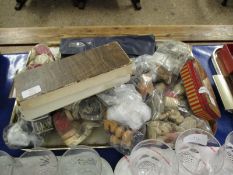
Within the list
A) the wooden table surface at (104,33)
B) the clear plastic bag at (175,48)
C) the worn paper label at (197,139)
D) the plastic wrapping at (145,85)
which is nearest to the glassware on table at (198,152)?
the worn paper label at (197,139)

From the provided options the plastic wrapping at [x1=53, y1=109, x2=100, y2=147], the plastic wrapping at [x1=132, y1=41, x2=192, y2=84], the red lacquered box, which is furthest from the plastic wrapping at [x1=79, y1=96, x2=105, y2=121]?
the red lacquered box

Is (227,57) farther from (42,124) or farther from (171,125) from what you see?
(42,124)

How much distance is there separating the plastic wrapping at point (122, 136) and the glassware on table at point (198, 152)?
86 mm

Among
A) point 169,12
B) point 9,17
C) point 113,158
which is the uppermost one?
point 113,158

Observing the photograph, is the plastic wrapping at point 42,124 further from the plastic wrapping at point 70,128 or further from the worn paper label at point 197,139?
the worn paper label at point 197,139

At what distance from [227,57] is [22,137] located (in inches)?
22.2

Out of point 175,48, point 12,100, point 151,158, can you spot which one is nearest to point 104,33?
point 175,48

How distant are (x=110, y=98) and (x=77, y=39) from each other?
25cm

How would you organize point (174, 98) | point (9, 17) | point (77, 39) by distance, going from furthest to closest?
point (9, 17)
point (77, 39)
point (174, 98)

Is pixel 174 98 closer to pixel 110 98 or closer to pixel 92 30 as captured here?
pixel 110 98

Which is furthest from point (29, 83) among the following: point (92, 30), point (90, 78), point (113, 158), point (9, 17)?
point (9, 17)

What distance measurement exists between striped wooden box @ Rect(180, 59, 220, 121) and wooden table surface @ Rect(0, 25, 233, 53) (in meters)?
0.22

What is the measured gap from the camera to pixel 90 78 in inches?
22.3

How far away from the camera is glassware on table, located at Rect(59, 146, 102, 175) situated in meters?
0.52
